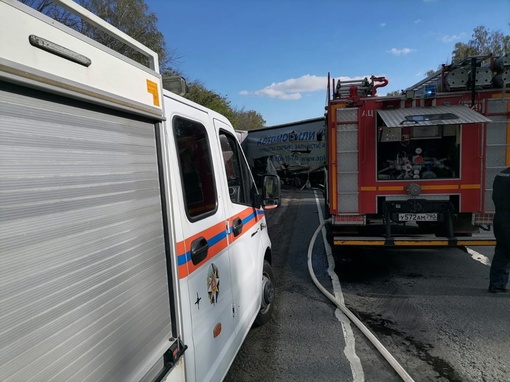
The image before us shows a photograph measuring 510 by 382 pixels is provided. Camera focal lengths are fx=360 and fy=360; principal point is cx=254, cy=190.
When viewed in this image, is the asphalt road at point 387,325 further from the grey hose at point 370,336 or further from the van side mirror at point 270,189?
the van side mirror at point 270,189

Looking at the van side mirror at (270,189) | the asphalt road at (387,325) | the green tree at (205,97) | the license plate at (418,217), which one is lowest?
the asphalt road at (387,325)

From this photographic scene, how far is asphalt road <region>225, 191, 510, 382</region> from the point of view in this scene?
10.6 feet

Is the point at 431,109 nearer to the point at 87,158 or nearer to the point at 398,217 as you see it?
the point at 398,217

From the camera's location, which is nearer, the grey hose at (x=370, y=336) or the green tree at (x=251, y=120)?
the grey hose at (x=370, y=336)

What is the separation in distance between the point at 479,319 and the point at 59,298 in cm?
447

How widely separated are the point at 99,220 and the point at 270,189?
101 inches

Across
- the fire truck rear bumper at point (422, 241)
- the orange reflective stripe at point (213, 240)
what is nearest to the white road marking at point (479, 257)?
the fire truck rear bumper at point (422, 241)

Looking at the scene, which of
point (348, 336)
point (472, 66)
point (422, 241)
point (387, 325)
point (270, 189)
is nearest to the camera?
point (348, 336)

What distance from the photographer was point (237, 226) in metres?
3.10

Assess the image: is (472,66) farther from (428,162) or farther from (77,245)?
(77,245)

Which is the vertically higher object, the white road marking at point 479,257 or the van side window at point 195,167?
the van side window at point 195,167

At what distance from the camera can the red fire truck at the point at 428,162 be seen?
536cm

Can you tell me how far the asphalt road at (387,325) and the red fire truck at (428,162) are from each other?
61cm

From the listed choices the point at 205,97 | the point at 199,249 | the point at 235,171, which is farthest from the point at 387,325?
the point at 205,97
